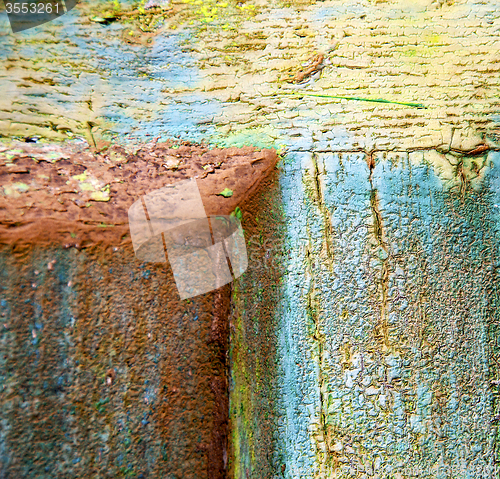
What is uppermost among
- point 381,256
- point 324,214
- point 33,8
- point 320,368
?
point 33,8

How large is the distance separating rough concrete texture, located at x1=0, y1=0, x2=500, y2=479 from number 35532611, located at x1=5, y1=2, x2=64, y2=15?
0.10ft

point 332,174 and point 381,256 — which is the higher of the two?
point 332,174

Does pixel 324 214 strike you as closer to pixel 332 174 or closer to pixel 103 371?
pixel 332 174

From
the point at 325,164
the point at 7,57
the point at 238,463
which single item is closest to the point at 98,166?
the point at 7,57

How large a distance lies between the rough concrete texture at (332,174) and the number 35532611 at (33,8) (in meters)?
0.03

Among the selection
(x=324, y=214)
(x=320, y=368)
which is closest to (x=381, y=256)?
(x=324, y=214)

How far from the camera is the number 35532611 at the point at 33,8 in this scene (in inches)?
31.9

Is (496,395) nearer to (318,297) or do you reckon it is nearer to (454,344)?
(454,344)

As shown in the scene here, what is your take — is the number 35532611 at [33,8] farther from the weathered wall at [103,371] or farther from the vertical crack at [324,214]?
the vertical crack at [324,214]

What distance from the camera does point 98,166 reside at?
0.85m

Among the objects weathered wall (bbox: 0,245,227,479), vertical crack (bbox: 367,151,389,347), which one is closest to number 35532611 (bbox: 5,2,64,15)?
weathered wall (bbox: 0,245,227,479)

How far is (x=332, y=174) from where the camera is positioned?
2.77ft

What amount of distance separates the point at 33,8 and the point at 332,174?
85 centimetres

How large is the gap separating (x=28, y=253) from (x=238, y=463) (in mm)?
730
